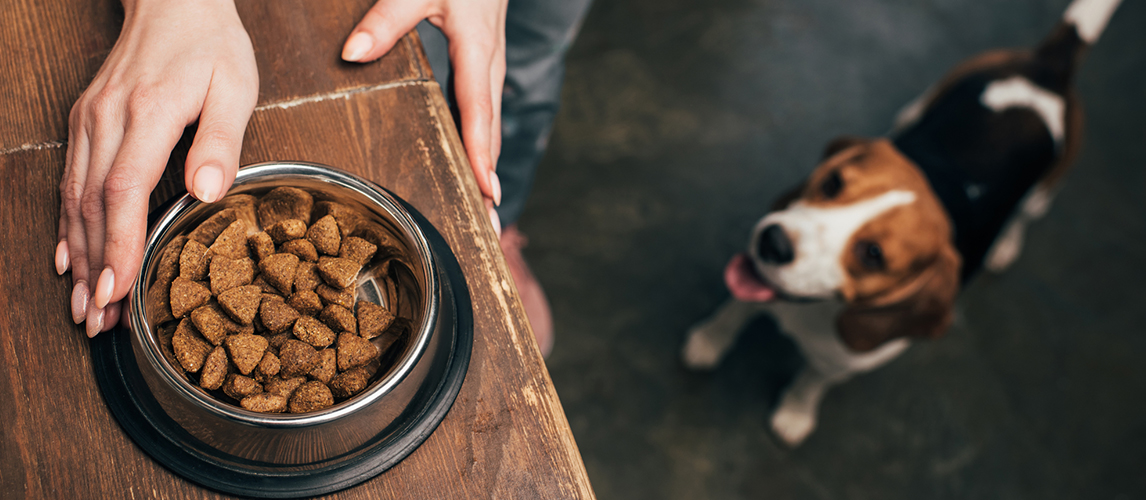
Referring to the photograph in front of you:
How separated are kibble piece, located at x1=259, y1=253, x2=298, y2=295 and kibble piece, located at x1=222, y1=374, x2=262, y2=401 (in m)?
0.09

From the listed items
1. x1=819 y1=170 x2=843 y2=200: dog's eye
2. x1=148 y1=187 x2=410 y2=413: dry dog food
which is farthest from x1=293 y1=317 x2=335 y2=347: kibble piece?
x1=819 y1=170 x2=843 y2=200: dog's eye

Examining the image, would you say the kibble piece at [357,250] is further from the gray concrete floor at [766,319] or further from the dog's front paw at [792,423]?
the dog's front paw at [792,423]

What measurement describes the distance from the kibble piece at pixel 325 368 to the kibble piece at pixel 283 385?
0.04 feet

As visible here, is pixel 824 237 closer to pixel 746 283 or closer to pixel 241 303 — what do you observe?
pixel 746 283

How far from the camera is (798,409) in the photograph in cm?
190

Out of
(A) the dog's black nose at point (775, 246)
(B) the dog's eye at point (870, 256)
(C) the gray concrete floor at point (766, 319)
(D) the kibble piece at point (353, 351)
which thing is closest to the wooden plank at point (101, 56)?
(D) the kibble piece at point (353, 351)

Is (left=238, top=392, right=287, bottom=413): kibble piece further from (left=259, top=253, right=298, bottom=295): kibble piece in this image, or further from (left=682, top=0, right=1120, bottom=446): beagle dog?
(left=682, top=0, right=1120, bottom=446): beagle dog

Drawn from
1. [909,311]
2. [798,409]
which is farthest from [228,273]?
[798,409]

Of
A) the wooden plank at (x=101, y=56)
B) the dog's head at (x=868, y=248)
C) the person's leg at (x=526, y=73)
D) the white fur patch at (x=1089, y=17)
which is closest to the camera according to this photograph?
the wooden plank at (x=101, y=56)

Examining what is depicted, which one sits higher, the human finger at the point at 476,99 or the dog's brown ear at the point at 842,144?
the human finger at the point at 476,99

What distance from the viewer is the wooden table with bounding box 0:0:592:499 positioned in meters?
0.61

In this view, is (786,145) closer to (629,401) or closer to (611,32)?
(611,32)

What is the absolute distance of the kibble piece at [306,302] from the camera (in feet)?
1.98

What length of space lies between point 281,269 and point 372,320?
3.9 inches
